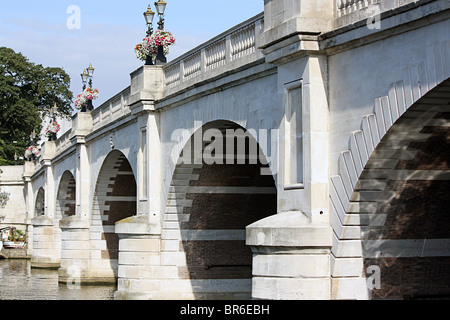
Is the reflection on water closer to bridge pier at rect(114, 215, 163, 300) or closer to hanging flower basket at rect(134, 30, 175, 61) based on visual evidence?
bridge pier at rect(114, 215, 163, 300)

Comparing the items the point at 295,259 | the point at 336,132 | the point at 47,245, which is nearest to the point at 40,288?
the point at 47,245

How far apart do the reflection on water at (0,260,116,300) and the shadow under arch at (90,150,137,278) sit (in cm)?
164

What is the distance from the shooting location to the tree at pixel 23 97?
67.6m

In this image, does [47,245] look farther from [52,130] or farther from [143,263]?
[143,263]

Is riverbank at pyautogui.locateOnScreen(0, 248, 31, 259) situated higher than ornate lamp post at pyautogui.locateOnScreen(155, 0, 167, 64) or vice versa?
ornate lamp post at pyautogui.locateOnScreen(155, 0, 167, 64)

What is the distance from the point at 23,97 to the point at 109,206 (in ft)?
128

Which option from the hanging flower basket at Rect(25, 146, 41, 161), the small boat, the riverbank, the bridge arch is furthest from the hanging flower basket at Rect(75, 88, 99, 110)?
the small boat

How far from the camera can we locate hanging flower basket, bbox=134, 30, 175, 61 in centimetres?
2291

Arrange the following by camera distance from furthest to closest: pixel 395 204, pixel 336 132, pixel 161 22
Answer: pixel 161 22, pixel 395 204, pixel 336 132

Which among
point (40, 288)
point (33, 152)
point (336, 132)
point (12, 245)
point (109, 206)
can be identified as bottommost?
point (40, 288)

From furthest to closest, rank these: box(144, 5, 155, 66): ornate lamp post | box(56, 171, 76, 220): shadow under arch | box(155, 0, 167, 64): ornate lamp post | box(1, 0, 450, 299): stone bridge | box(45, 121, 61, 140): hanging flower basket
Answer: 1. box(45, 121, 61, 140): hanging flower basket
2. box(56, 171, 76, 220): shadow under arch
3. box(144, 5, 155, 66): ornate lamp post
4. box(155, 0, 167, 64): ornate lamp post
5. box(1, 0, 450, 299): stone bridge

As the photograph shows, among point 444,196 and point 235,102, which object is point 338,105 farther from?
point 235,102

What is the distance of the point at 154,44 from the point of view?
23094 mm

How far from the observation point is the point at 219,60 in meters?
18.6
